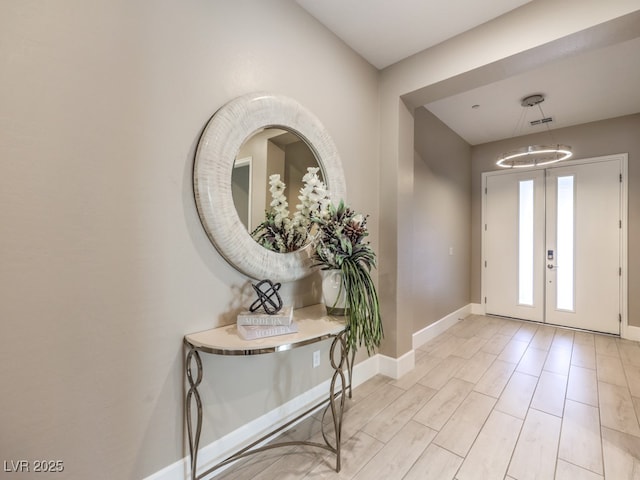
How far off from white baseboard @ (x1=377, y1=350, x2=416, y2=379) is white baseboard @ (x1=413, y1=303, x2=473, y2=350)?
25.6 inches

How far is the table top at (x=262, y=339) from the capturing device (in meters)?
1.27

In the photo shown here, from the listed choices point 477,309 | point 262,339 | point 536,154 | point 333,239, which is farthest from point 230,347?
point 477,309

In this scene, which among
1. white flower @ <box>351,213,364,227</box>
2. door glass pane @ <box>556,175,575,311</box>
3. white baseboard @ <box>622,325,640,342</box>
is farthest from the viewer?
door glass pane @ <box>556,175,575,311</box>

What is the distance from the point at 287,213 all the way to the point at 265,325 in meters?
0.71

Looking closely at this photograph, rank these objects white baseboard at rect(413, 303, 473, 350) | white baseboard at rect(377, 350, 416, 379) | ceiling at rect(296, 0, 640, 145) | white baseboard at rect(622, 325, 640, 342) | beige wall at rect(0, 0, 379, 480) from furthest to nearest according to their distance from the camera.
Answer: white baseboard at rect(622, 325, 640, 342)
white baseboard at rect(413, 303, 473, 350)
white baseboard at rect(377, 350, 416, 379)
ceiling at rect(296, 0, 640, 145)
beige wall at rect(0, 0, 379, 480)

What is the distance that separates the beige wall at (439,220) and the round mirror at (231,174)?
2.00 meters

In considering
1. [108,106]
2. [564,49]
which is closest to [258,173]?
[108,106]

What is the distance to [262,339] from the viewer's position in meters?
1.36

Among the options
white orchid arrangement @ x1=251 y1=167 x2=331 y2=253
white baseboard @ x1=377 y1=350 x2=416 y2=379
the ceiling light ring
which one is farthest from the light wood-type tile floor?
the ceiling light ring

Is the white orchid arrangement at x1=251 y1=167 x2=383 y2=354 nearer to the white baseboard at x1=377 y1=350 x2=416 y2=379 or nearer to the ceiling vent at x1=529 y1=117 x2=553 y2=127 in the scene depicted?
the white baseboard at x1=377 y1=350 x2=416 y2=379

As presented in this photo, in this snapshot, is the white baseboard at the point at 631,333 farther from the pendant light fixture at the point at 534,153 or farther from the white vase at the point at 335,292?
the white vase at the point at 335,292

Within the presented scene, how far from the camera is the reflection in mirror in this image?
5.29ft

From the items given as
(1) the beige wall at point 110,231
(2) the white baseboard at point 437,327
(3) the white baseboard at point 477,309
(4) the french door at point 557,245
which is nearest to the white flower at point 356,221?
(1) the beige wall at point 110,231

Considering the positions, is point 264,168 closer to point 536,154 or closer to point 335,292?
point 335,292
